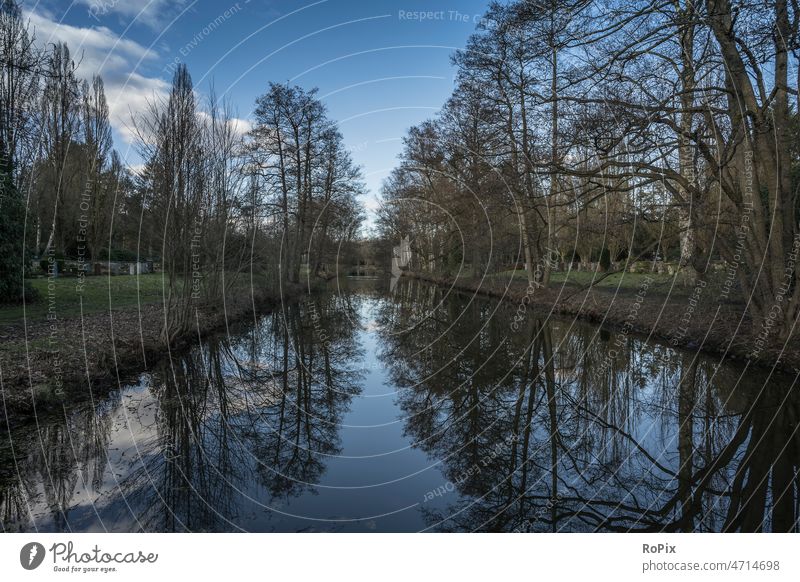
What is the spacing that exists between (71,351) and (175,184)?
4.39 metres

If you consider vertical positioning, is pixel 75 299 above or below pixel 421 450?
above

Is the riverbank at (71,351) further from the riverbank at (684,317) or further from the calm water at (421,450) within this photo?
the riverbank at (684,317)

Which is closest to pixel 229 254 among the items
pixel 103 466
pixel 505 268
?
pixel 103 466


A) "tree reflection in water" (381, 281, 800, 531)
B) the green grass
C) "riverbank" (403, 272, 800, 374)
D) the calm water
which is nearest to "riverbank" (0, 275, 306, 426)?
the green grass

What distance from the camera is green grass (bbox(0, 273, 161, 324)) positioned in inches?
511

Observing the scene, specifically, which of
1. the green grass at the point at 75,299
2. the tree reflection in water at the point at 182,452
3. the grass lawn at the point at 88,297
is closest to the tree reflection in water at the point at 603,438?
the tree reflection in water at the point at 182,452

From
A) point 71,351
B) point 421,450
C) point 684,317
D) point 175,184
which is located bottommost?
point 421,450

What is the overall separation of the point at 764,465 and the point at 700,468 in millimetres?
715

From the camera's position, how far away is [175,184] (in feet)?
35.9

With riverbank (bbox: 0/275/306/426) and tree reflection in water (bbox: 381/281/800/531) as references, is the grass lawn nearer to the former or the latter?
riverbank (bbox: 0/275/306/426)

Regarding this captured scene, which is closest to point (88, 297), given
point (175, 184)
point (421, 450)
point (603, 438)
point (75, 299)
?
point (75, 299)

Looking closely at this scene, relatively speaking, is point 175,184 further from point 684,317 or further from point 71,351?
point 684,317

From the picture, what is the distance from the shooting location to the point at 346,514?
433 centimetres
